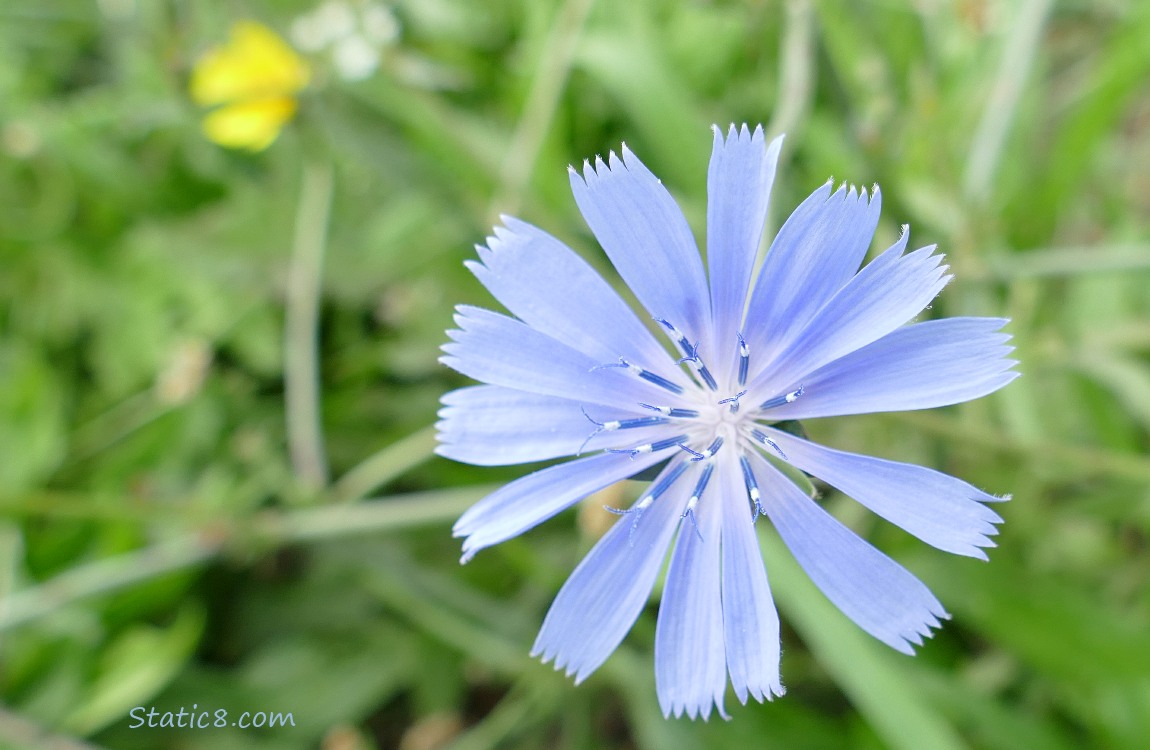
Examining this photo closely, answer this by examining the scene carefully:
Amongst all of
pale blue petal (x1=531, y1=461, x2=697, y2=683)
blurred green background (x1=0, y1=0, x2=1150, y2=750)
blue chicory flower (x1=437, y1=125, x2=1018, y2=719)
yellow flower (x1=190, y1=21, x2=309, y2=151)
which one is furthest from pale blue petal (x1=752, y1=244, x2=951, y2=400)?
yellow flower (x1=190, y1=21, x2=309, y2=151)

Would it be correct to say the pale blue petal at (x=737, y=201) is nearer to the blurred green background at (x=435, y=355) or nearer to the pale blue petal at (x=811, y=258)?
the pale blue petal at (x=811, y=258)

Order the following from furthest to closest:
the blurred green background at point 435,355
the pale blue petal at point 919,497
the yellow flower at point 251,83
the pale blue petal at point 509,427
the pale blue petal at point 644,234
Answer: the yellow flower at point 251,83 → the blurred green background at point 435,355 → the pale blue petal at point 509,427 → the pale blue petal at point 644,234 → the pale blue petal at point 919,497

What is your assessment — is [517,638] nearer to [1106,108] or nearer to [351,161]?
[351,161]

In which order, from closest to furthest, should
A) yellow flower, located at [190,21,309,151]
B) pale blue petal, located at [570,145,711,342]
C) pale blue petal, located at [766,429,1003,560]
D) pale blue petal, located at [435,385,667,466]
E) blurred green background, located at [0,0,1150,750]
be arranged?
1. pale blue petal, located at [766,429,1003,560]
2. pale blue petal, located at [570,145,711,342]
3. pale blue petal, located at [435,385,667,466]
4. blurred green background, located at [0,0,1150,750]
5. yellow flower, located at [190,21,309,151]

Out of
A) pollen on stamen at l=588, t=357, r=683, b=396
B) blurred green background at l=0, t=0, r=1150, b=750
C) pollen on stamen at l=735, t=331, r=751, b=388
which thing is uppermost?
blurred green background at l=0, t=0, r=1150, b=750

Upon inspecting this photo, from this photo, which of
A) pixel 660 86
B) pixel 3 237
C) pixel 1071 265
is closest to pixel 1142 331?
pixel 1071 265

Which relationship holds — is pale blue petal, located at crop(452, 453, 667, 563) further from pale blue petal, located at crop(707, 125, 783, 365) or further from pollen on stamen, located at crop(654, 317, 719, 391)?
pale blue petal, located at crop(707, 125, 783, 365)

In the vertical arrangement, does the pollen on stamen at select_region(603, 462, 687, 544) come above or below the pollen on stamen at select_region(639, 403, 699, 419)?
below

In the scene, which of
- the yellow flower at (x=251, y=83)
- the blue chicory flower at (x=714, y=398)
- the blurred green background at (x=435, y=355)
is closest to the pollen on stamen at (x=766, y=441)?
the blue chicory flower at (x=714, y=398)

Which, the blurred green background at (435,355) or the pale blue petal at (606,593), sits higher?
the blurred green background at (435,355)
